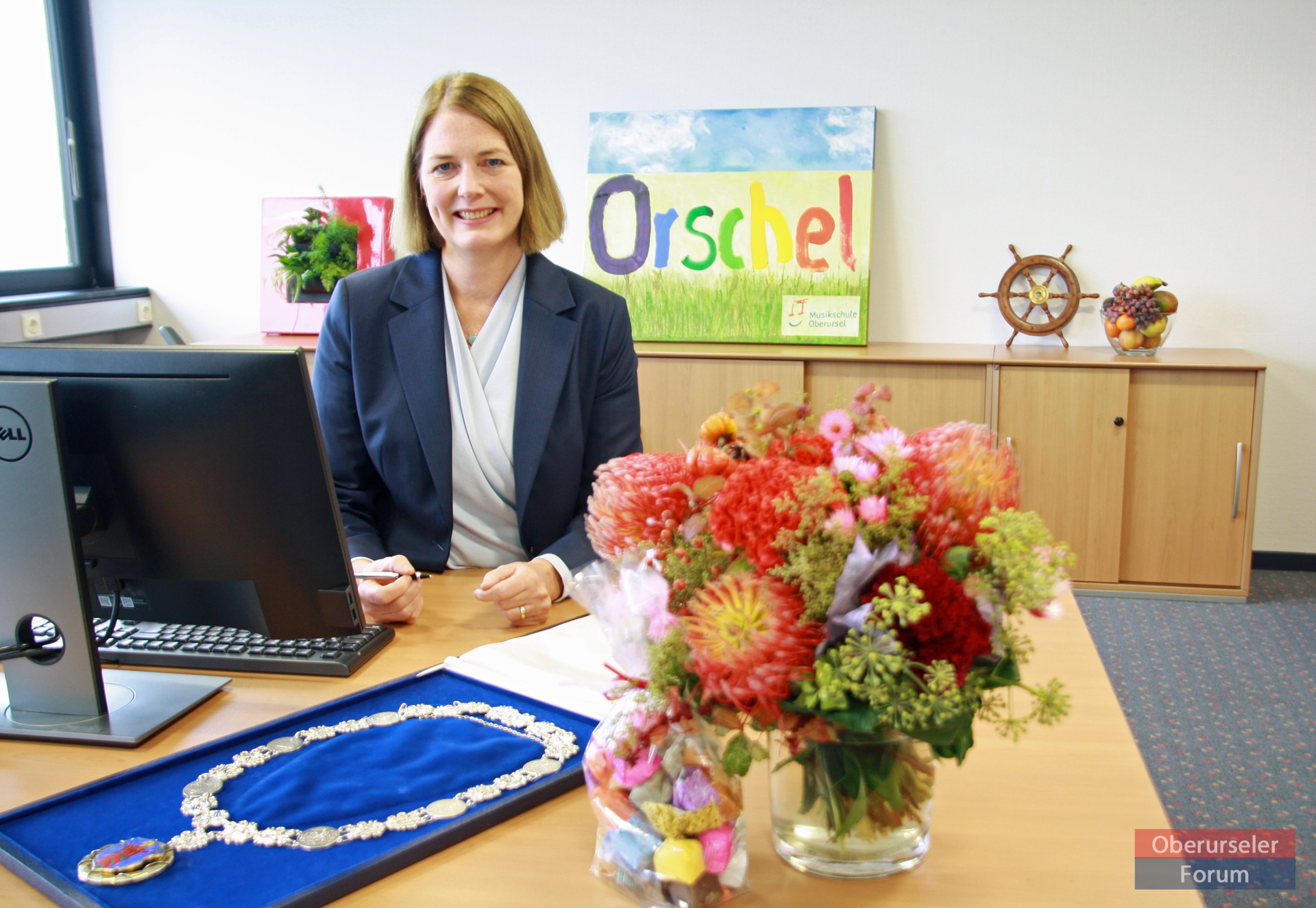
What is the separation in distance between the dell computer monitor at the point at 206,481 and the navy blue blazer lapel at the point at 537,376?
60 cm

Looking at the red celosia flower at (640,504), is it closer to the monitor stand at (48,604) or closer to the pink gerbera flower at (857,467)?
the pink gerbera flower at (857,467)

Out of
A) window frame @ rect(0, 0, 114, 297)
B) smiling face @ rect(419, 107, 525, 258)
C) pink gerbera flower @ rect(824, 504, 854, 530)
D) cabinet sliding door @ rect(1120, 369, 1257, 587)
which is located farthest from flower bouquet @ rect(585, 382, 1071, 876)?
window frame @ rect(0, 0, 114, 297)

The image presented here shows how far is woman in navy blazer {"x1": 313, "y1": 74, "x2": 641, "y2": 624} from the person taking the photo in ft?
5.82

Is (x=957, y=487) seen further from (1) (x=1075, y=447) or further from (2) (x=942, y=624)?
(1) (x=1075, y=447)

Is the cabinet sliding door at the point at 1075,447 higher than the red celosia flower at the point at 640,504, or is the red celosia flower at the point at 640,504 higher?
the red celosia flower at the point at 640,504

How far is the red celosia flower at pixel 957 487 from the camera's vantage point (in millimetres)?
727

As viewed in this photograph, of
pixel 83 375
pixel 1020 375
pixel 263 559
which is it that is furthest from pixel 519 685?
pixel 1020 375

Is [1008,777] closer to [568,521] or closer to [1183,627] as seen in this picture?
[568,521]

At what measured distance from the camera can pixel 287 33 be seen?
14.2 ft

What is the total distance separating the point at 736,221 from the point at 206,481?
3133mm

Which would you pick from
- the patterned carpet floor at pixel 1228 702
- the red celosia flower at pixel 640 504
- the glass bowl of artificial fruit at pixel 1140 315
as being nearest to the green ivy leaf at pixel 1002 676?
the red celosia flower at pixel 640 504

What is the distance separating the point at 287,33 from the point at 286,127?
387 millimetres

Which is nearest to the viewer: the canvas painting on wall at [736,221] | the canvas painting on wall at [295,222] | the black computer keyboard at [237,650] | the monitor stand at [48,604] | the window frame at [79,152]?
the monitor stand at [48,604]

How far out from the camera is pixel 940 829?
920 mm
